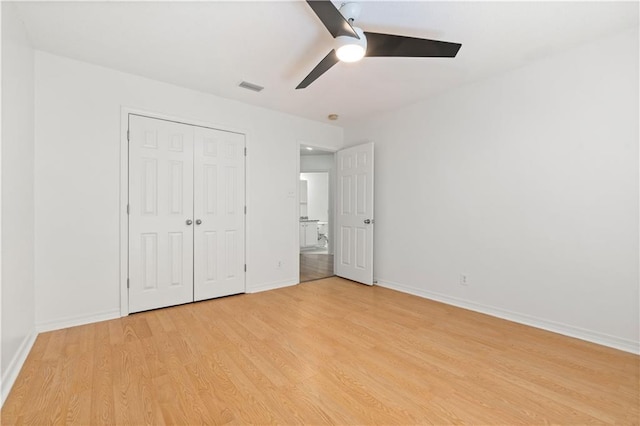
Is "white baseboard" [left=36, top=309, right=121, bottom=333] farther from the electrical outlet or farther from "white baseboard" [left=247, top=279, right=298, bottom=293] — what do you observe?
the electrical outlet

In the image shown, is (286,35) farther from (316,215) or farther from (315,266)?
(316,215)

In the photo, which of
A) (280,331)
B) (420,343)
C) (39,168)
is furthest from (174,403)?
(39,168)

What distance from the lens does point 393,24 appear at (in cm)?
219

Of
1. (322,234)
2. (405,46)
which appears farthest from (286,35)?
(322,234)

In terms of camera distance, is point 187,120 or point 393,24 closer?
point 393,24

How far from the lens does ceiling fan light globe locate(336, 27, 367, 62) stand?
1.93 m

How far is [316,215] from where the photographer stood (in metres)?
9.23

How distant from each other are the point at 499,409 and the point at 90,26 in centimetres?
383

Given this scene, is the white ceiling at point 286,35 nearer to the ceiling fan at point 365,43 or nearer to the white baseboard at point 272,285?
the ceiling fan at point 365,43

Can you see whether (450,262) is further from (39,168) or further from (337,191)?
(39,168)

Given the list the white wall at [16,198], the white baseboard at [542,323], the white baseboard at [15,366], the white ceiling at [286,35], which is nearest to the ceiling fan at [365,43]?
the white ceiling at [286,35]

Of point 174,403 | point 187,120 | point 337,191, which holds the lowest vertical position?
point 174,403

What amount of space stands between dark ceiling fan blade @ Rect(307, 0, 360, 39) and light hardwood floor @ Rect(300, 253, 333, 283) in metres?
3.51

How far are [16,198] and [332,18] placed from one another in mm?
2527
